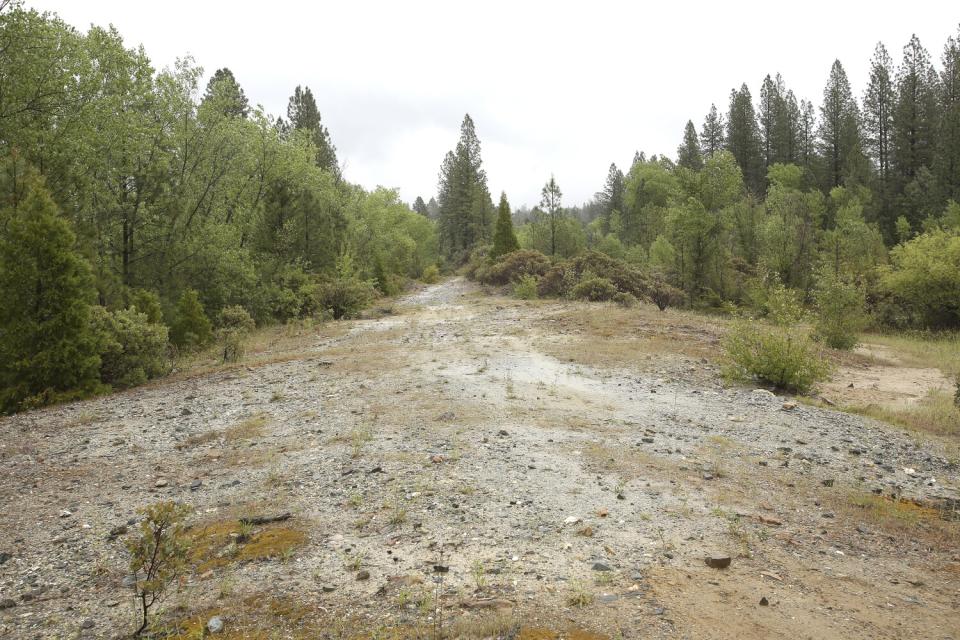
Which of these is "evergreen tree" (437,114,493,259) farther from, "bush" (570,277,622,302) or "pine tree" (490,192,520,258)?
"bush" (570,277,622,302)

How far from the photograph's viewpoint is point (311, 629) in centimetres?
360

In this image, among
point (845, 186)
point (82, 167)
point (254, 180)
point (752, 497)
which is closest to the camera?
point (752, 497)

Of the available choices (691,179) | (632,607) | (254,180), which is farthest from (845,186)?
(632,607)

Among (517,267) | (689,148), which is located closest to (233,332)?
(517,267)

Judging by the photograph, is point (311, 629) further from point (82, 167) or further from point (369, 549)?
point (82, 167)

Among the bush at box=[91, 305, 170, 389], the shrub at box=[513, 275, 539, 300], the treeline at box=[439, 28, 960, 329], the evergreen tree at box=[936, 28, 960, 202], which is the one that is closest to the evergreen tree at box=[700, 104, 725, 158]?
the treeline at box=[439, 28, 960, 329]

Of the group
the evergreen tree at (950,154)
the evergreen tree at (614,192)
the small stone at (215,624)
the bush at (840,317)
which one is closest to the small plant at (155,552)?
the small stone at (215,624)

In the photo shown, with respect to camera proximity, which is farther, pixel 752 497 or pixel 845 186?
pixel 845 186

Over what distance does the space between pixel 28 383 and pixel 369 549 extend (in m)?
9.42

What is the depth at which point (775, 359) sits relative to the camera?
11039 millimetres

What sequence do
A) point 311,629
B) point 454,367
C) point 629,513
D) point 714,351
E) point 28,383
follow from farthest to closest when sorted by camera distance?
point 714,351 < point 454,367 < point 28,383 < point 629,513 < point 311,629

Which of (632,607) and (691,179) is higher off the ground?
(691,179)

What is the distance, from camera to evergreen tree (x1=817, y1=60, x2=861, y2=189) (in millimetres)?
47750

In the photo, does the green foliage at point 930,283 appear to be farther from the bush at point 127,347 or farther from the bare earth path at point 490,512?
the bush at point 127,347
